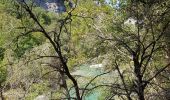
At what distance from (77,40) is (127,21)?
8985mm

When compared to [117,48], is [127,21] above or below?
above

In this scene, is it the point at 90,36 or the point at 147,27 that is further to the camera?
the point at 90,36

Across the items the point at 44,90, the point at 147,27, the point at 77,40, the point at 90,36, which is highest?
the point at 77,40

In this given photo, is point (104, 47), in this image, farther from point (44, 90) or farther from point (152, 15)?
point (44, 90)

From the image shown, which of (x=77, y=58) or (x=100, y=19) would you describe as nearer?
(x=100, y=19)

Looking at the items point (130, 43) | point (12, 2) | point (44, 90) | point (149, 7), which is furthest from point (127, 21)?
point (44, 90)

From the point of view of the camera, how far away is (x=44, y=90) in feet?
74.9

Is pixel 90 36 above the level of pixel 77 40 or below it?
below

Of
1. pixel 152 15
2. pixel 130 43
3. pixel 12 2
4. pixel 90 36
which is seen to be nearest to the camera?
pixel 12 2

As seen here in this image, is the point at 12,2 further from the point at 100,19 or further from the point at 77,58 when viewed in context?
the point at 77,58

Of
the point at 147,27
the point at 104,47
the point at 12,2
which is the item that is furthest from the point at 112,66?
the point at 12,2

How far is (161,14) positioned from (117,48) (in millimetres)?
1988

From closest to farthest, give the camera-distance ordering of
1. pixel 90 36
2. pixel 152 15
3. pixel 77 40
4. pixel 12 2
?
pixel 12 2
pixel 152 15
pixel 90 36
pixel 77 40

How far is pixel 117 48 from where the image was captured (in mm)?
12258
